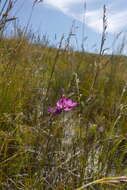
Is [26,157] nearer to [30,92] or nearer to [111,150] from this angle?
[111,150]

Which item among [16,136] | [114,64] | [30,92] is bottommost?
[16,136]

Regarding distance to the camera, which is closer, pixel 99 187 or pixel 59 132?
pixel 99 187

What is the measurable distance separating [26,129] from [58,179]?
0.34 metres

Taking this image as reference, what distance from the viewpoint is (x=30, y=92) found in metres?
2.28

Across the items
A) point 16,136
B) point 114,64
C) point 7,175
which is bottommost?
point 7,175

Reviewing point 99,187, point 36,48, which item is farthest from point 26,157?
point 36,48

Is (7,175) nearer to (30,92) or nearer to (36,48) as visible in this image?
(30,92)

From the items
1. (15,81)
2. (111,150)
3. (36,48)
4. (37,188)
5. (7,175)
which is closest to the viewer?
(37,188)

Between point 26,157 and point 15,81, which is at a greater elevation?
point 15,81

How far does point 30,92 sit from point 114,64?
4.95 feet

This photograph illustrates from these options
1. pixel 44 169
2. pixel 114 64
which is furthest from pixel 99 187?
pixel 114 64

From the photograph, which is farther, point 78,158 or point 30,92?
point 30,92

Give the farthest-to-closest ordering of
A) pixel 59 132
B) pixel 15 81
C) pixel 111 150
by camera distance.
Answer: pixel 15 81, pixel 59 132, pixel 111 150

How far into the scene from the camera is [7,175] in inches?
54.9
